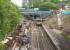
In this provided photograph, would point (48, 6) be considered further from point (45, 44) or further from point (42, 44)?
point (45, 44)

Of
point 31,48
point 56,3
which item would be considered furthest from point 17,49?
point 56,3

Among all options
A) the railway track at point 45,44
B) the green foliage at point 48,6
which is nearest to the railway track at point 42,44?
the railway track at point 45,44

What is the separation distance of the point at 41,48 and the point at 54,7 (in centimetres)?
2725

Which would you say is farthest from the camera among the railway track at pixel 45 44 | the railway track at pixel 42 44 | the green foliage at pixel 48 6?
the green foliage at pixel 48 6

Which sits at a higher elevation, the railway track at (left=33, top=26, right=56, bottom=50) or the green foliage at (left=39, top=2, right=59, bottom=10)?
the railway track at (left=33, top=26, right=56, bottom=50)

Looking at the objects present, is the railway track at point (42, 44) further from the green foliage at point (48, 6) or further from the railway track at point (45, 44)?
the green foliage at point (48, 6)

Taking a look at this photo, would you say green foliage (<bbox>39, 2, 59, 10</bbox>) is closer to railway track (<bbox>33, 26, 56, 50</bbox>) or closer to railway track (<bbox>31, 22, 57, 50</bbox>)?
railway track (<bbox>31, 22, 57, 50</bbox>)

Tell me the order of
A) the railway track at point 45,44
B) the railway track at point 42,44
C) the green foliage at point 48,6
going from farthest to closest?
the green foliage at point 48,6 < the railway track at point 42,44 < the railway track at point 45,44

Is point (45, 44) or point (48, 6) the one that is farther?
point (48, 6)

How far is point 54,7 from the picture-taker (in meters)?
40.2

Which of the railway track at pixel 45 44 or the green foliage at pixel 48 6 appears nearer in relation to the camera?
the railway track at pixel 45 44

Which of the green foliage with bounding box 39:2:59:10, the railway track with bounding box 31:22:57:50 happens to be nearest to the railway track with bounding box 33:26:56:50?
the railway track with bounding box 31:22:57:50

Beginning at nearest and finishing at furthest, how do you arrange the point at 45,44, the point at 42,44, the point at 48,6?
the point at 45,44, the point at 42,44, the point at 48,6

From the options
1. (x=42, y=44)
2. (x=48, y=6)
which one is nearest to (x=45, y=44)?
(x=42, y=44)
